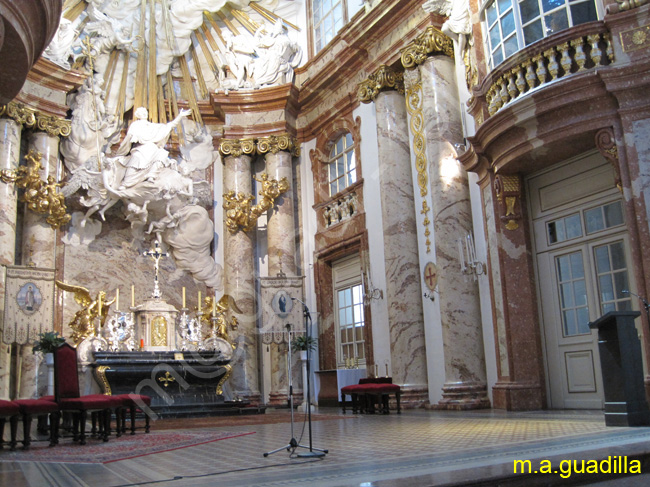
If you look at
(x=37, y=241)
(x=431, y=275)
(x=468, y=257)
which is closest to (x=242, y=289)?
(x=37, y=241)

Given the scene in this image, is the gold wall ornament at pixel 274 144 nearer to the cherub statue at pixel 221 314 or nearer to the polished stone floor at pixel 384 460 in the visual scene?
the cherub statue at pixel 221 314

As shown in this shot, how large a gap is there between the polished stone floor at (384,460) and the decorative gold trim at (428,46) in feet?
20.5

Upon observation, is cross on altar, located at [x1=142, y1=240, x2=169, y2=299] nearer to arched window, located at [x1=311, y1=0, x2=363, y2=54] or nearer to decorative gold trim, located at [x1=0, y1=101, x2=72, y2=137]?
decorative gold trim, located at [x1=0, y1=101, x2=72, y2=137]

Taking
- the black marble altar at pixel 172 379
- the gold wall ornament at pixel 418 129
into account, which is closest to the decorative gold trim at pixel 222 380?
the black marble altar at pixel 172 379

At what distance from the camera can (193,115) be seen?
1527cm

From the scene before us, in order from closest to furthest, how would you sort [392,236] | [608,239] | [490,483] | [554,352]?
[490,483], [608,239], [554,352], [392,236]

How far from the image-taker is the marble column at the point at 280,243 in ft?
45.2

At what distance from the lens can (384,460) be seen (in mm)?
4547

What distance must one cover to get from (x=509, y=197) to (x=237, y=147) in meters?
7.26

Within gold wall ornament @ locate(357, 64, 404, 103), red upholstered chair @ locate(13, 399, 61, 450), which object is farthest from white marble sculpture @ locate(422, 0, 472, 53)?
red upholstered chair @ locate(13, 399, 61, 450)

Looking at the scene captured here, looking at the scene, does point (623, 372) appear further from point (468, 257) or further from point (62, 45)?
point (62, 45)

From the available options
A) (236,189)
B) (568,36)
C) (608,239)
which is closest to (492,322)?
(608,239)

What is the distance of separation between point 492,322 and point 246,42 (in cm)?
896

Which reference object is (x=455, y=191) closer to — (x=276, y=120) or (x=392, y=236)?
(x=392, y=236)
